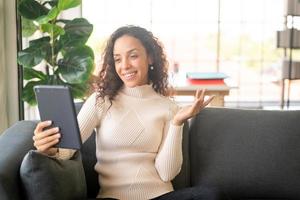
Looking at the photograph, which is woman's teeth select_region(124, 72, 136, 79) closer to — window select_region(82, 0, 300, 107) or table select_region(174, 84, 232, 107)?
table select_region(174, 84, 232, 107)

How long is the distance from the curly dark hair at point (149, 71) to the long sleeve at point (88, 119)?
5 centimetres

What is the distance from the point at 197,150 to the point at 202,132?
0.08 metres

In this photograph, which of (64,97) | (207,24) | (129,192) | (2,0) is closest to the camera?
(64,97)

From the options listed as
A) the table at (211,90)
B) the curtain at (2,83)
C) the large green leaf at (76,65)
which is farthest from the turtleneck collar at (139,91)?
the curtain at (2,83)

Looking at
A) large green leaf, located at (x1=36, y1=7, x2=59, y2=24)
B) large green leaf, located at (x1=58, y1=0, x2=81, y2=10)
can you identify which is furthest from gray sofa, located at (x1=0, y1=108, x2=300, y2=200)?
large green leaf, located at (x1=58, y1=0, x2=81, y2=10)

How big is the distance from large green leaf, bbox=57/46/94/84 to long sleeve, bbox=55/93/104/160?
1.94 ft

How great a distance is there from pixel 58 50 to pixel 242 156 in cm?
118

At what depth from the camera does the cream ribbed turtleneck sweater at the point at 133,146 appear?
1675mm

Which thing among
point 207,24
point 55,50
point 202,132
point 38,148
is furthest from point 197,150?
point 207,24

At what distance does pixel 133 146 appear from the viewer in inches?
67.2

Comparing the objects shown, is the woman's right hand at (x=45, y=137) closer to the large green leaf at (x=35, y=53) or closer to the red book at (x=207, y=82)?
the large green leaf at (x=35, y=53)

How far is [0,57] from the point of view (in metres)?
2.57

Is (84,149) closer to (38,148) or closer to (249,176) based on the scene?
(38,148)

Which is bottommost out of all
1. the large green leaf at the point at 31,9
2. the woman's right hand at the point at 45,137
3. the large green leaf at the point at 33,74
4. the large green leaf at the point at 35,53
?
the woman's right hand at the point at 45,137
